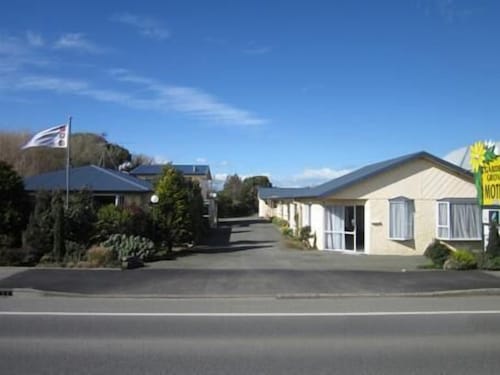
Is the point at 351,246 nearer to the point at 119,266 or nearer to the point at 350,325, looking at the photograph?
the point at 119,266

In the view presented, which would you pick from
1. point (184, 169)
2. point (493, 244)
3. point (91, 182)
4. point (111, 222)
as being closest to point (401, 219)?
point (493, 244)

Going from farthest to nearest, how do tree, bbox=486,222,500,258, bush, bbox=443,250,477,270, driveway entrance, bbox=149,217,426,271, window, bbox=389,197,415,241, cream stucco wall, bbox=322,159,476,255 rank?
cream stucco wall, bbox=322,159,476,255 → window, bbox=389,197,415,241 → driveway entrance, bbox=149,217,426,271 → tree, bbox=486,222,500,258 → bush, bbox=443,250,477,270

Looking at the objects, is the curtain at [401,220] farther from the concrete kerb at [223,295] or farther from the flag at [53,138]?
the flag at [53,138]

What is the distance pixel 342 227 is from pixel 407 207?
3.46 metres

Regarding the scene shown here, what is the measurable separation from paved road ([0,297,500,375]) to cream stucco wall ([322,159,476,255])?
593 inches

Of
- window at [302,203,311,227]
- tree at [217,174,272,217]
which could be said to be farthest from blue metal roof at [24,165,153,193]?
tree at [217,174,272,217]

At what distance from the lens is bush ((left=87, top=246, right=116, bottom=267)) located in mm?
20505

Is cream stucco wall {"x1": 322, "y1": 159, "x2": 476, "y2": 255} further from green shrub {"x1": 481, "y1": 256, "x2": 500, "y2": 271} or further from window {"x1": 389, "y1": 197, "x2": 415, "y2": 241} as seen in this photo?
green shrub {"x1": 481, "y1": 256, "x2": 500, "y2": 271}

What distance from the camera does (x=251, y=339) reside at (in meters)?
9.03

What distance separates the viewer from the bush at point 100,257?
20505 mm

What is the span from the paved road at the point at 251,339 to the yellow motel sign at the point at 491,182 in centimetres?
916

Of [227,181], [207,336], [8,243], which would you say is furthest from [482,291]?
[227,181]

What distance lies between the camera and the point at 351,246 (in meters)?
29.9

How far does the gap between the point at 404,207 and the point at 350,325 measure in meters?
18.4
